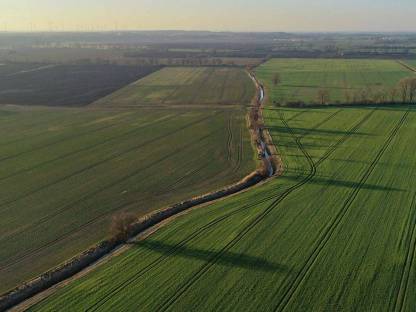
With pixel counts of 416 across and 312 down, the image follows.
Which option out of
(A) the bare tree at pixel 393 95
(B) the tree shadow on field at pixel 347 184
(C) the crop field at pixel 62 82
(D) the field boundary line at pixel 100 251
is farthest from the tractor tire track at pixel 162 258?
(C) the crop field at pixel 62 82

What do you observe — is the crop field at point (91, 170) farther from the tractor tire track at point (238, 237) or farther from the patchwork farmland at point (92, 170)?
the tractor tire track at point (238, 237)

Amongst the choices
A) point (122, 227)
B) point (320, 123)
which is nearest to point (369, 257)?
point (122, 227)

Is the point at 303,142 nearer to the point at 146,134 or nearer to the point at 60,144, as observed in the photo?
the point at 146,134

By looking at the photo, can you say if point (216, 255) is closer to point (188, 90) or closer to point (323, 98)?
point (323, 98)

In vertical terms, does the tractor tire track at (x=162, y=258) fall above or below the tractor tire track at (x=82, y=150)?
below

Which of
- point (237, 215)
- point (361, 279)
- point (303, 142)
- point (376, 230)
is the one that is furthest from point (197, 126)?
point (361, 279)

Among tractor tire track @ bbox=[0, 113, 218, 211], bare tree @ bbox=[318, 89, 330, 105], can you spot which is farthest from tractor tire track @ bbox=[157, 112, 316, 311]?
bare tree @ bbox=[318, 89, 330, 105]
